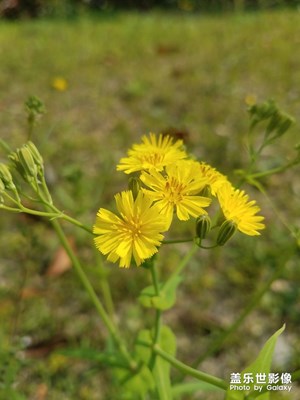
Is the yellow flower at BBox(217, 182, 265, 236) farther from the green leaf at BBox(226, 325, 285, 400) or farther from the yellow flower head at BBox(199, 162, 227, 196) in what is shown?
the green leaf at BBox(226, 325, 285, 400)

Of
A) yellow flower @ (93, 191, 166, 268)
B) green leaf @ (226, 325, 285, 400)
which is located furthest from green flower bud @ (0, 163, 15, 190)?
green leaf @ (226, 325, 285, 400)

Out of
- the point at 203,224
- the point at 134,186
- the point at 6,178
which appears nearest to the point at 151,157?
the point at 134,186

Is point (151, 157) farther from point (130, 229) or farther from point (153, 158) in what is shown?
point (130, 229)

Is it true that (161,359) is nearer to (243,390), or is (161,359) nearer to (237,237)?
(243,390)

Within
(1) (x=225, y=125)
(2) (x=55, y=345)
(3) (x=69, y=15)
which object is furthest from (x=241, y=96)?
(3) (x=69, y=15)

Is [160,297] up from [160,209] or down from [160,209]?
down
